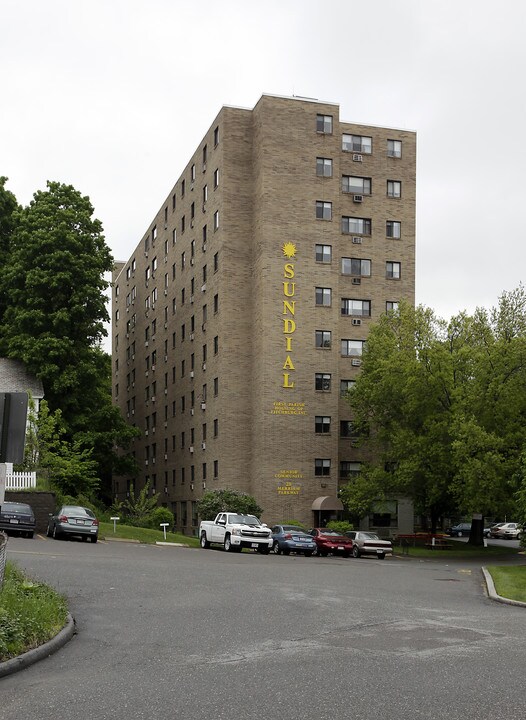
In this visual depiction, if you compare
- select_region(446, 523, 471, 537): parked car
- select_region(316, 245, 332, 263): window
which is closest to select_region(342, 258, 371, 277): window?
select_region(316, 245, 332, 263): window

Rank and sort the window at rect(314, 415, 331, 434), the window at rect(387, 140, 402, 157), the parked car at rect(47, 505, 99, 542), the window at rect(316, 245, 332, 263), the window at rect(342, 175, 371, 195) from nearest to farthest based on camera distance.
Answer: the parked car at rect(47, 505, 99, 542) < the window at rect(314, 415, 331, 434) < the window at rect(316, 245, 332, 263) < the window at rect(342, 175, 371, 195) < the window at rect(387, 140, 402, 157)

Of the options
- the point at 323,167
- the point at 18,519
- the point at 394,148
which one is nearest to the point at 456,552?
the point at 18,519

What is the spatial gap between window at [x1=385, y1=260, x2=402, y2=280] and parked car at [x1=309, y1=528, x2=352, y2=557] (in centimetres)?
2239

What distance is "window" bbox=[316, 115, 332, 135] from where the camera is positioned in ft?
185

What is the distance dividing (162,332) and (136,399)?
491 inches

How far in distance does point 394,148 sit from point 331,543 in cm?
3019

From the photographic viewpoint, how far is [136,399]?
83.2 m

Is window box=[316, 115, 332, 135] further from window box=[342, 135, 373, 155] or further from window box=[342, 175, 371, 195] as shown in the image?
window box=[342, 175, 371, 195]

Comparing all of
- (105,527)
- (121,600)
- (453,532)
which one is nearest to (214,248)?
(105,527)

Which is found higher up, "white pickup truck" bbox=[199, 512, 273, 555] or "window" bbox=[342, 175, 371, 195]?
"window" bbox=[342, 175, 371, 195]

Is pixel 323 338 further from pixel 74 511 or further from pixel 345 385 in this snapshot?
pixel 74 511

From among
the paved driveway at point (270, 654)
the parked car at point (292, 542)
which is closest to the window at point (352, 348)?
the parked car at point (292, 542)

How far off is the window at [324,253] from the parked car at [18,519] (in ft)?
87.9

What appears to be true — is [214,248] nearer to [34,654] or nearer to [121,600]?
[121,600]
